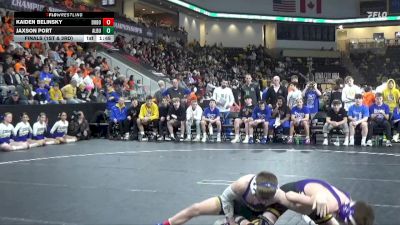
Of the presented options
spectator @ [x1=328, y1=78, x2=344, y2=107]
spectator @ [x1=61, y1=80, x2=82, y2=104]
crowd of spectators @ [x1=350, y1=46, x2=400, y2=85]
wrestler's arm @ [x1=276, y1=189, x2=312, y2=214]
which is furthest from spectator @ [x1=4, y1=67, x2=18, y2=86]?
crowd of spectators @ [x1=350, y1=46, x2=400, y2=85]

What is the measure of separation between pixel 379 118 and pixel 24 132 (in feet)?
28.6

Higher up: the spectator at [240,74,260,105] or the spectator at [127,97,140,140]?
the spectator at [240,74,260,105]

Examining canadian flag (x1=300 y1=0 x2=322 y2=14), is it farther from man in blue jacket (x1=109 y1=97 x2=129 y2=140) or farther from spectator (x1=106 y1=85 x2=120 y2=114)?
man in blue jacket (x1=109 y1=97 x2=129 y2=140)

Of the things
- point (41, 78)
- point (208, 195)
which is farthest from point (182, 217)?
point (41, 78)

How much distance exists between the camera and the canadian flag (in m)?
40.9

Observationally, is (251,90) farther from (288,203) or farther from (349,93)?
(288,203)

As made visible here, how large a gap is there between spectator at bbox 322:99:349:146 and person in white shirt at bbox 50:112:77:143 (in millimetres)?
6961

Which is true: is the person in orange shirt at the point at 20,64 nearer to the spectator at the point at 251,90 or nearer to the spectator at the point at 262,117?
the spectator at the point at 251,90

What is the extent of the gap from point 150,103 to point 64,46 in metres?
6.24

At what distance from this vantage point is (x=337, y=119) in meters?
11.5

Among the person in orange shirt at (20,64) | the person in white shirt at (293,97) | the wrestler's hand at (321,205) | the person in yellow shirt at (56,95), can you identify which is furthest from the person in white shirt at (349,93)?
the wrestler's hand at (321,205)

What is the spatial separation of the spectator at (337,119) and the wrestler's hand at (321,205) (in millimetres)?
8247

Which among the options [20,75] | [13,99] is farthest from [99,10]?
[13,99]
